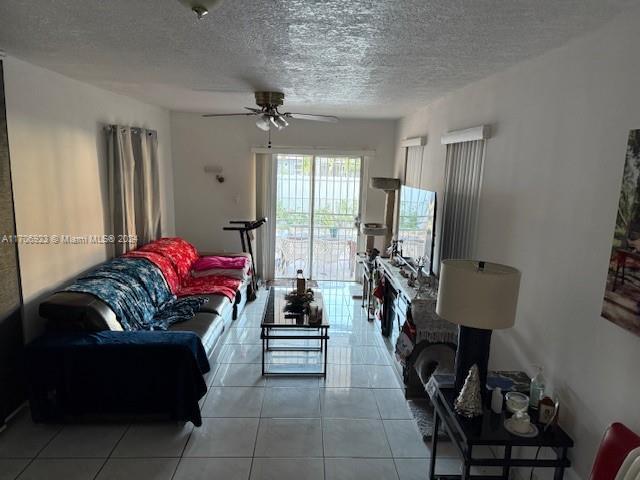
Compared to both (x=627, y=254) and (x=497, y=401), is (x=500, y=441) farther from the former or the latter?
(x=627, y=254)

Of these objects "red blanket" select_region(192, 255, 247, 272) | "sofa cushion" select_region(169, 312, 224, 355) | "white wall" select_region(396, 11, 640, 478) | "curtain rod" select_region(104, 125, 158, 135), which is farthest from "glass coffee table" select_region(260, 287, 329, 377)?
"curtain rod" select_region(104, 125, 158, 135)

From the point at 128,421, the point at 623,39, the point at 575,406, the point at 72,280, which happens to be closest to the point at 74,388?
the point at 128,421

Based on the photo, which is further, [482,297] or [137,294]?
[137,294]

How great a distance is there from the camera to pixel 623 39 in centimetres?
159

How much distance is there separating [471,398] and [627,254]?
0.90 m

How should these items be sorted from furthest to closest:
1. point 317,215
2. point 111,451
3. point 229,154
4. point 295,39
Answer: point 317,215 < point 229,154 < point 111,451 < point 295,39

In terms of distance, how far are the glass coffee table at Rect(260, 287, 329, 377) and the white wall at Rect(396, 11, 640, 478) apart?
1405 millimetres

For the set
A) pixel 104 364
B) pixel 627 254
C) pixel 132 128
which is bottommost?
pixel 104 364

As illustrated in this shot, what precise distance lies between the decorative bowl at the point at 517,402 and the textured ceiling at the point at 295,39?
1584mm

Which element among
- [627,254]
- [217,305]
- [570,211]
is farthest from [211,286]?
[627,254]

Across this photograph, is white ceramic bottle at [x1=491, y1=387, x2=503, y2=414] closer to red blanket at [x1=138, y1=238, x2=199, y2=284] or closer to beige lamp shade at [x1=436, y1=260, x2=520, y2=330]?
beige lamp shade at [x1=436, y1=260, x2=520, y2=330]

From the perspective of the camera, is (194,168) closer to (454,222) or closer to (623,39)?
(454,222)

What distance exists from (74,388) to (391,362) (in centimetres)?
241

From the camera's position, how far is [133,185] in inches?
169
